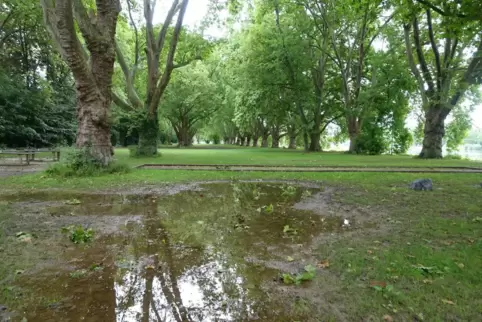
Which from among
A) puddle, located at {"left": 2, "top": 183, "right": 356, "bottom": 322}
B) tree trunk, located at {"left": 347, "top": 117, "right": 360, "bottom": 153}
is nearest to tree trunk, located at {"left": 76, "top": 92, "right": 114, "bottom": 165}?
puddle, located at {"left": 2, "top": 183, "right": 356, "bottom": 322}

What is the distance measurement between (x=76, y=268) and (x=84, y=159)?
8484 mm

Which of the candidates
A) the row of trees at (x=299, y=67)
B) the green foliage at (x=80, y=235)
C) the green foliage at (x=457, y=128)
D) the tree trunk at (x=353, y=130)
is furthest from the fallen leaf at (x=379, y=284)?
the green foliage at (x=457, y=128)

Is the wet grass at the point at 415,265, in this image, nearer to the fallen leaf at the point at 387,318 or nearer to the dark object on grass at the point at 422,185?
the fallen leaf at the point at 387,318

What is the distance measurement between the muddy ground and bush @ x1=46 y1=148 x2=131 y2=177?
Answer: 3.63 m

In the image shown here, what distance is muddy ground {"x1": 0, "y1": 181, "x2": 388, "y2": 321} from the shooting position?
9.23 feet

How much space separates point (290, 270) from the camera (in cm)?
363

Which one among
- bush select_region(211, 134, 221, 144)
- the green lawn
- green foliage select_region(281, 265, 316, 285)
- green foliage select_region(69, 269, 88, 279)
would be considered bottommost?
green foliage select_region(69, 269, 88, 279)

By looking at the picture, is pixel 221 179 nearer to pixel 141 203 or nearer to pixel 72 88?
pixel 141 203

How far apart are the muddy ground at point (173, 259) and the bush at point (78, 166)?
3.63 metres

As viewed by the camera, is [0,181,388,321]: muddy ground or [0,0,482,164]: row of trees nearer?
[0,181,388,321]: muddy ground

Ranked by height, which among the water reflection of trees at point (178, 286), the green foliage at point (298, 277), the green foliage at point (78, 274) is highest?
the green foliage at point (298, 277)

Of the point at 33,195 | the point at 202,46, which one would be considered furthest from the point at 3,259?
the point at 202,46

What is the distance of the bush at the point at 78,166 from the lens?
1089cm

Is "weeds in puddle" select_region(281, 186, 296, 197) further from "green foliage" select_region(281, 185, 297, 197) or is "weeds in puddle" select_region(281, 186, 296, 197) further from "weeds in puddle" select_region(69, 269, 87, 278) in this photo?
"weeds in puddle" select_region(69, 269, 87, 278)
